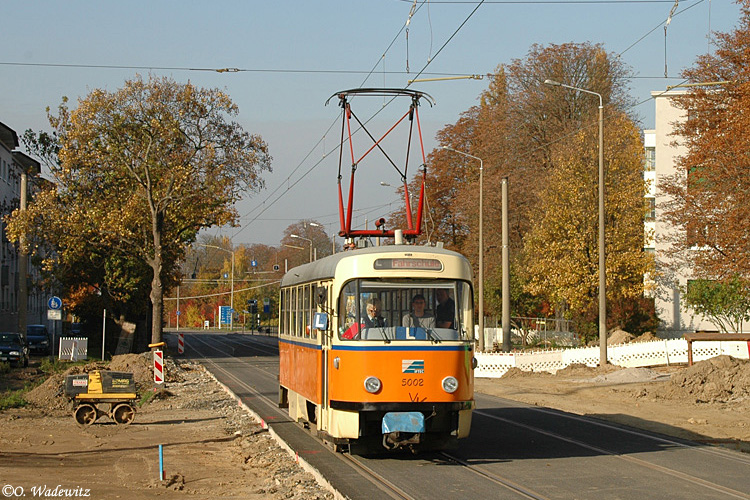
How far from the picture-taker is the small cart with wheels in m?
19.3

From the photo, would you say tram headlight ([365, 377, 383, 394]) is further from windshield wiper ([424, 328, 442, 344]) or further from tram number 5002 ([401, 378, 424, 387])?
windshield wiper ([424, 328, 442, 344])

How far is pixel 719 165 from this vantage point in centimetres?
3138

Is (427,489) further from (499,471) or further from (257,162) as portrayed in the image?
(257,162)

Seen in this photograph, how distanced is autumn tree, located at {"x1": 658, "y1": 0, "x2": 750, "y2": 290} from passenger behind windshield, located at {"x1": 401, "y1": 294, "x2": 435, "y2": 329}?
65.0ft

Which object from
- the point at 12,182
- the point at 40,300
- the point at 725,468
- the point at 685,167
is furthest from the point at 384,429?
the point at 40,300

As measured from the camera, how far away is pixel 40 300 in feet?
262

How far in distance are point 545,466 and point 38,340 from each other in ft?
141

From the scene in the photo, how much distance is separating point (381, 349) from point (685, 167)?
24523 millimetres

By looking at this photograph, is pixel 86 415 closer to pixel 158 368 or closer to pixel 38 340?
pixel 158 368

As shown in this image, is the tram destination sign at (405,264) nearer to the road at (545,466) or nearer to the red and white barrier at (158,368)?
the road at (545,466)

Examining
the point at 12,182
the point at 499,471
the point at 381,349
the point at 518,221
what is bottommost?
the point at 499,471

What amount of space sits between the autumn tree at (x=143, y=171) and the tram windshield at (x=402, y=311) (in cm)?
2837

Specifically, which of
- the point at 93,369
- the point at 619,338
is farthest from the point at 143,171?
the point at 619,338

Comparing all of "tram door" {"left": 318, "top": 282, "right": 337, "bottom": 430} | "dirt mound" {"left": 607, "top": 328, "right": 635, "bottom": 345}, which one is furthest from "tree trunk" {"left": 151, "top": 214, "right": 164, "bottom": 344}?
"tram door" {"left": 318, "top": 282, "right": 337, "bottom": 430}
